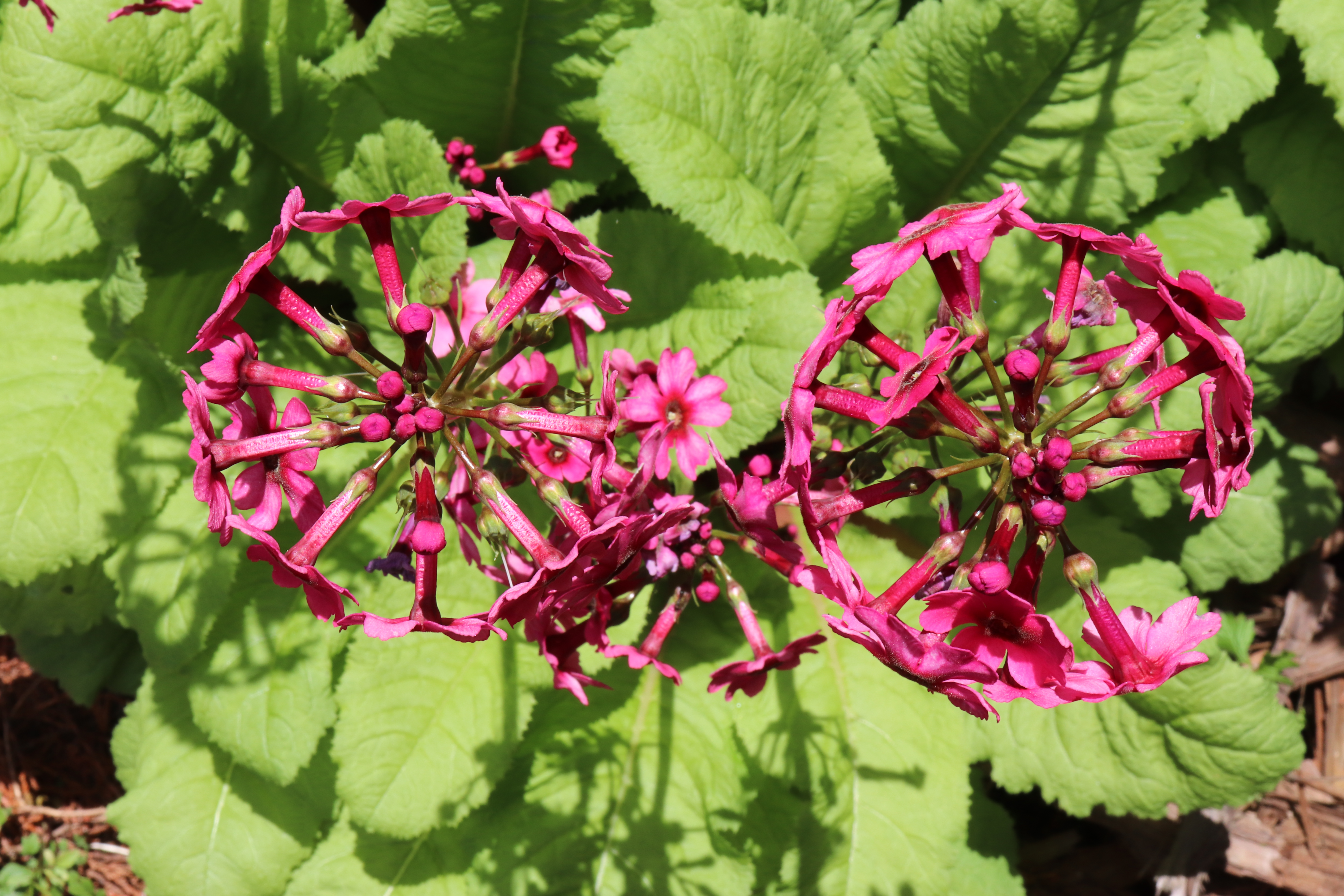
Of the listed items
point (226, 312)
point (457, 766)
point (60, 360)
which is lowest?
point (457, 766)

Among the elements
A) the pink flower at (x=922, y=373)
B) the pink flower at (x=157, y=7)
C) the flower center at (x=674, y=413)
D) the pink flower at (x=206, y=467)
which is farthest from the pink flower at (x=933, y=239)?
the pink flower at (x=157, y=7)

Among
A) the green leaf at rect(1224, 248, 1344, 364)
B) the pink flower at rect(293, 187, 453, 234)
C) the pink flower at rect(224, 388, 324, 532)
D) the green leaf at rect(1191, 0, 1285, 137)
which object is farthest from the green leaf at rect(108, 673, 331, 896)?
the green leaf at rect(1191, 0, 1285, 137)

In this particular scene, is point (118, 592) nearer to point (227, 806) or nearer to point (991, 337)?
point (227, 806)

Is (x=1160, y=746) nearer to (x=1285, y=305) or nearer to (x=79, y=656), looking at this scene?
(x=1285, y=305)

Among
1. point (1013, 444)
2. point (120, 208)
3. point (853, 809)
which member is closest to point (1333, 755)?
point (853, 809)

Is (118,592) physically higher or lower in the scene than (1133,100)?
lower

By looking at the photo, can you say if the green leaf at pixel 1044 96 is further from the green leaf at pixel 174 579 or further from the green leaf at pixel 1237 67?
the green leaf at pixel 174 579

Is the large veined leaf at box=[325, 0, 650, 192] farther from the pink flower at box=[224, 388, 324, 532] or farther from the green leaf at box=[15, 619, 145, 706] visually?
the green leaf at box=[15, 619, 145, 706]
